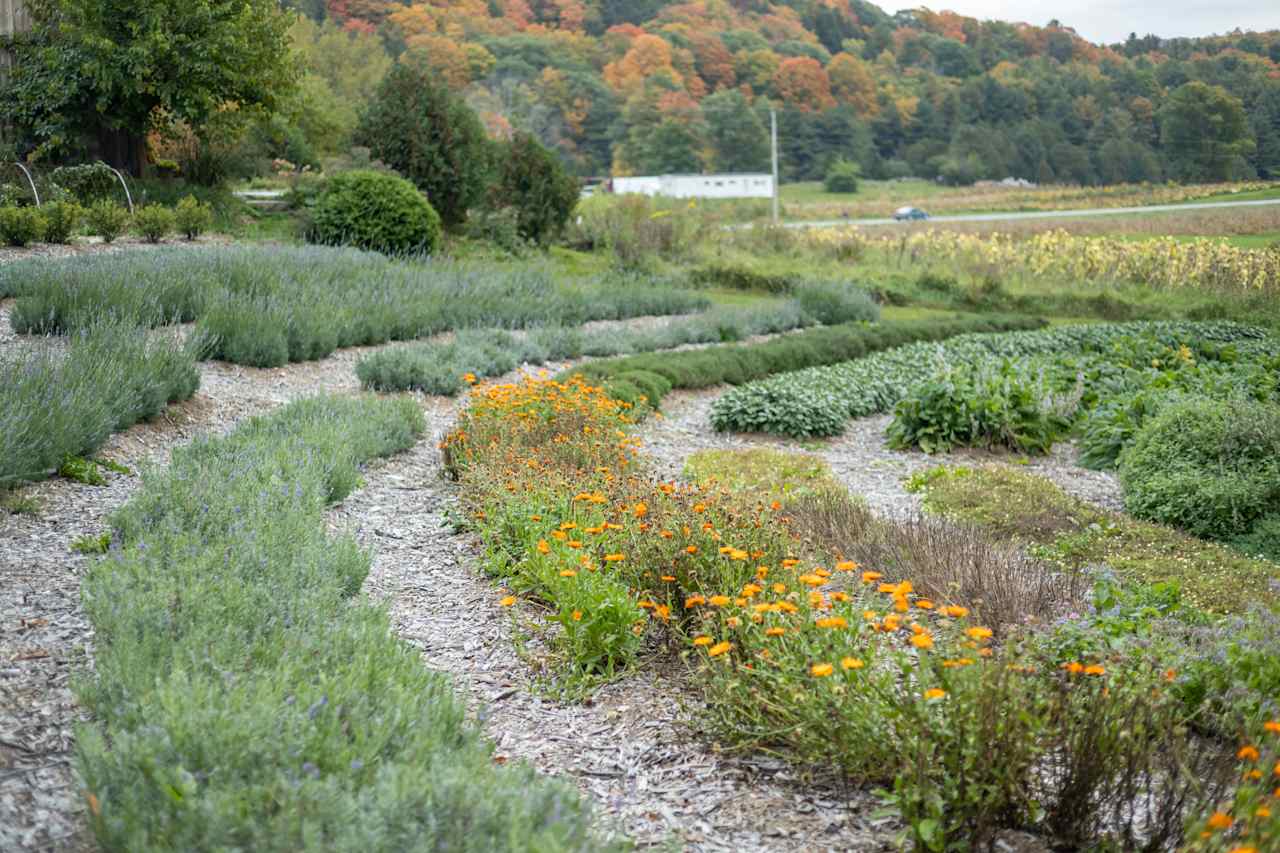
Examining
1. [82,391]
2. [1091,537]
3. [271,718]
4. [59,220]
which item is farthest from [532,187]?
[271,718]

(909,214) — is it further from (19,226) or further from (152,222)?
(19,226)

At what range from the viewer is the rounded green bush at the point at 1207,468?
6.07m

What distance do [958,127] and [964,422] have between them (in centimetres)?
1980

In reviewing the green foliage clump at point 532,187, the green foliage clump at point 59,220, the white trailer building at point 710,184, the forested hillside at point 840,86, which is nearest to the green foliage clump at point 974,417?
the green foliage clump at point 59,220

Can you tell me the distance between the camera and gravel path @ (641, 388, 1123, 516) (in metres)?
7.09

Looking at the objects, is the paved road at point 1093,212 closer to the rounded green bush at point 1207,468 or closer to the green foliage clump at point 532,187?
the green foliage clump at point 532,187

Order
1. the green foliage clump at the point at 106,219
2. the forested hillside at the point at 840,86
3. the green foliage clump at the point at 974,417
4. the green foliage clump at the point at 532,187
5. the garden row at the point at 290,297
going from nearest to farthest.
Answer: the garden row at the point at 290,297, the green foliage clump at the point at 974,417, the green foliage clump at the point at 106,219, the forested hillside at the point at 840,86, the green foliage clump at the point at 532,187

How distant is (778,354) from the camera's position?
11398mm

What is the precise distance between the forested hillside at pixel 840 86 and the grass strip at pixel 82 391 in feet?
57.9

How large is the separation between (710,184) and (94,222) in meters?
28.1

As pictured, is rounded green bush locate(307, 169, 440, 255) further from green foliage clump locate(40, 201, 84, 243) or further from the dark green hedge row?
the dark green hedge row

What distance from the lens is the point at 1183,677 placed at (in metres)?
3.12

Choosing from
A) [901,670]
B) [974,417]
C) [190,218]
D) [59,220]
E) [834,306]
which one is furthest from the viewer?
[834,306]

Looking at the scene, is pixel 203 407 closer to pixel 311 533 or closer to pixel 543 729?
pixel 311 533
